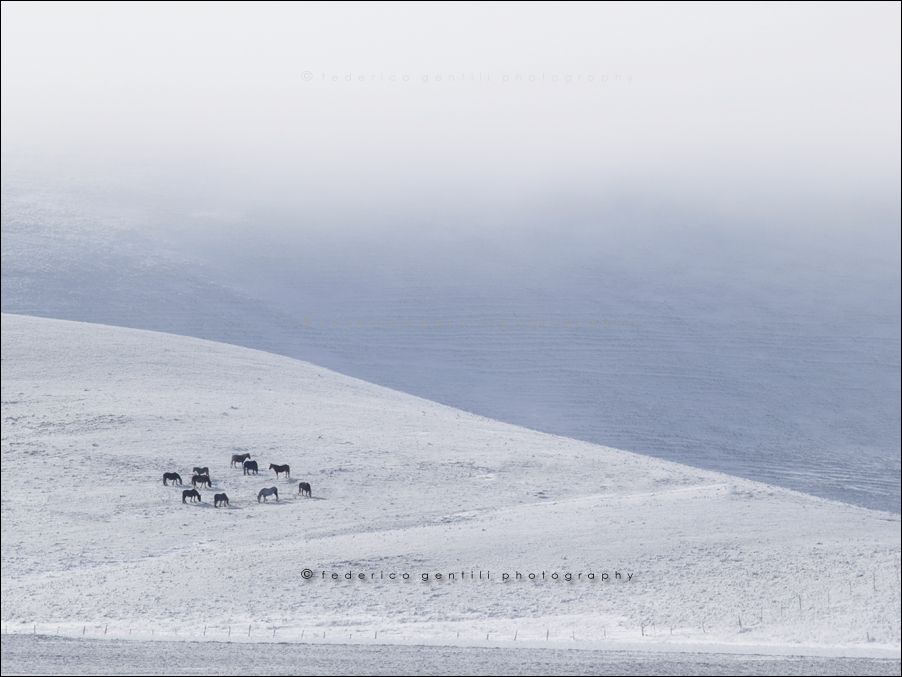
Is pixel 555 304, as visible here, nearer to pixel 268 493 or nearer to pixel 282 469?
pixel 282 469

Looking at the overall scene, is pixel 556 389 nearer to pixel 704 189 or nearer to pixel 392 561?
pixel 392 561

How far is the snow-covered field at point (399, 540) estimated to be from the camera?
41.0ft

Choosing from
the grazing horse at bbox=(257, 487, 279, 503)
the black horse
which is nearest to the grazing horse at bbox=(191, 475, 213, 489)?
the black horse

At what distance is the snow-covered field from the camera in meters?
12.5

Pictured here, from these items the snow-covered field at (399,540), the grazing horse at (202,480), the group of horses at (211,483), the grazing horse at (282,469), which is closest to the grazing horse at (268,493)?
the group of horses at (211,483)

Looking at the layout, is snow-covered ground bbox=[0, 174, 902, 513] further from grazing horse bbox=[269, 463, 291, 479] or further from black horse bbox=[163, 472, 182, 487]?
black horse bbox=[163, 472, 182, 487]

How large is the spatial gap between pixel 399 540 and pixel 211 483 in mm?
7364

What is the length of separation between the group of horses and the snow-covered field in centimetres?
30

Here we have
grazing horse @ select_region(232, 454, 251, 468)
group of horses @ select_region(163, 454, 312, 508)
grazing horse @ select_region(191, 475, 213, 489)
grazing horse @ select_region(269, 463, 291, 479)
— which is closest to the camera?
group of horses @ select_region(163, 454, 312, 508)

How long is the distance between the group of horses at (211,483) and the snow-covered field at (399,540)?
300 mm

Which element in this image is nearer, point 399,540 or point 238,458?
point 399,540

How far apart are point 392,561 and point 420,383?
147 ft

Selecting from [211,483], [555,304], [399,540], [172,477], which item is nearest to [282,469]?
[211,483]

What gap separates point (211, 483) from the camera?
22.3 meters
